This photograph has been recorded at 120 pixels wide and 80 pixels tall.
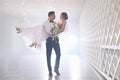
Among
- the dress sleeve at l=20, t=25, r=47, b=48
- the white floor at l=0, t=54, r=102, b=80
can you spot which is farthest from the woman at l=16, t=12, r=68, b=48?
the white floor at l=0, t=54, r=102, b=80

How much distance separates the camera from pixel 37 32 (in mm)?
5289

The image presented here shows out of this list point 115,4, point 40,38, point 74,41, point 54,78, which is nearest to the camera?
point 115,4

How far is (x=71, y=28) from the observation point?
1970 centimetres

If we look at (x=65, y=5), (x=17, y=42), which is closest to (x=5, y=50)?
(x=17, y=42)

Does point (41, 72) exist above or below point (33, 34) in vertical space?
below

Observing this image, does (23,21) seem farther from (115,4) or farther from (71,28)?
(115,4)

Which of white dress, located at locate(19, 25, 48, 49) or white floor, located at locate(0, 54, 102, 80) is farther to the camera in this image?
white dress, located at locate(19, 25, 48, 49)

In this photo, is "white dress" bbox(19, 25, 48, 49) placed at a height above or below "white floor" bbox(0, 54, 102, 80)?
above

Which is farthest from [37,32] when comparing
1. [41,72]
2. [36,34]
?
[41,72]

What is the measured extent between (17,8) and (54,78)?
10466 millimetres

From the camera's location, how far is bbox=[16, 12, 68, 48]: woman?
5.21m

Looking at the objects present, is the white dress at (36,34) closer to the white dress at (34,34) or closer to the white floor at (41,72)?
the white dress at (34,34)

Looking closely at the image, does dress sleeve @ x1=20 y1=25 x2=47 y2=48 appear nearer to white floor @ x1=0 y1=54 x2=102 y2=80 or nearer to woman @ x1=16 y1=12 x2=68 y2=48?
woman @ x1=16 y1=12 x2=68 y2=48

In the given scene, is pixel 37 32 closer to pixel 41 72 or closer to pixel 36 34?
pixel 36 34
